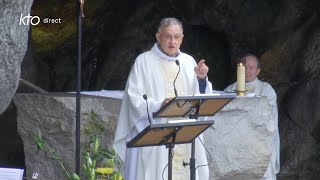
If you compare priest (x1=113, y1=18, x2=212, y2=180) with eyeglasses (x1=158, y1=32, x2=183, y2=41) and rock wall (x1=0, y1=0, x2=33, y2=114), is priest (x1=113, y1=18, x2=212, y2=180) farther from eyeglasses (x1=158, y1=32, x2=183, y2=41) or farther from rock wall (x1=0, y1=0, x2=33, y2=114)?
rock wall (x1=0, y1=0, x2=33, y2=114)

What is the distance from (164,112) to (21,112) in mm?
2748

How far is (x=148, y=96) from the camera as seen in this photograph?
6.75 m

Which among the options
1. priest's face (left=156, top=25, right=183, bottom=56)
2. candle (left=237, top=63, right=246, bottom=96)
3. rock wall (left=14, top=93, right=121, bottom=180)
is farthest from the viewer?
rock wall (left=14, top=93, right=121, bottom=180)

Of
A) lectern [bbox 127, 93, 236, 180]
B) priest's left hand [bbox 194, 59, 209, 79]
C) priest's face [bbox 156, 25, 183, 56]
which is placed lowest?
lectern [bbox 127, 93, 236, 180]

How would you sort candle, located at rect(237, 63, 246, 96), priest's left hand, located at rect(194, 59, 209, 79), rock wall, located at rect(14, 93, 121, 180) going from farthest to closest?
rock wall, located at rect(14, 93, 121, 180) → candle, located at rect(237, 63, 246, 96) → priest's left hand, located at rect(194, 59, 209, 79)

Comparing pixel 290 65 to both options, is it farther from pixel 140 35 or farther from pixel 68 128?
pixel 68 128

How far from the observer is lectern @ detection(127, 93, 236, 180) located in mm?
5746

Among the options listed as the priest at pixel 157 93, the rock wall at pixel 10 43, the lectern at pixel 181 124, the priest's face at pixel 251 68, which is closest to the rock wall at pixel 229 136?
the priest's face at pixel 251 68

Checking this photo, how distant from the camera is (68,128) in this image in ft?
26.4

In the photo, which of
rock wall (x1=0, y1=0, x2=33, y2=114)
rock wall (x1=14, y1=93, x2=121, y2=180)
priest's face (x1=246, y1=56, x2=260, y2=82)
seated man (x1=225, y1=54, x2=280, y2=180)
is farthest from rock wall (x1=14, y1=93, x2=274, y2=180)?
rock wall (x1=0, y1=0, x2=33, y2=114)

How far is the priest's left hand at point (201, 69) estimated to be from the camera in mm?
6465

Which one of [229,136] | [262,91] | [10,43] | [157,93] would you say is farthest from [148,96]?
[262,91]

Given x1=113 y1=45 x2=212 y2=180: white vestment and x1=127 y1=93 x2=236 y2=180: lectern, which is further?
x1=113 y1=45 x2=212 y2=180: white vestment

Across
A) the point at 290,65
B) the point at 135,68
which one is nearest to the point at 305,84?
the point at 290,65
